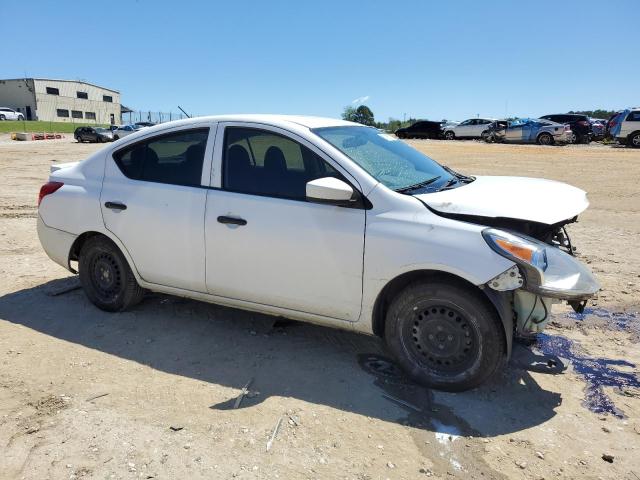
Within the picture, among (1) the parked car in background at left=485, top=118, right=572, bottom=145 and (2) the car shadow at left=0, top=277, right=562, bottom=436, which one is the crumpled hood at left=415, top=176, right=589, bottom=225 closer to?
(2) the car shadow at left=0, top=277, right=562, bottom=436

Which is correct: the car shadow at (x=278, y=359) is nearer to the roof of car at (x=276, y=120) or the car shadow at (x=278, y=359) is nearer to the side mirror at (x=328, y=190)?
the side mirror at (x=328, y=190)

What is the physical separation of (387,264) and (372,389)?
33.5 inches

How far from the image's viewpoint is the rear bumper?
4805 millimetres

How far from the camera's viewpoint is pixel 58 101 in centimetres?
8669

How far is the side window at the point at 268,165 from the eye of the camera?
3762mm

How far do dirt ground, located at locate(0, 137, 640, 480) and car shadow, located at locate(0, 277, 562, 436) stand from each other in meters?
0.01

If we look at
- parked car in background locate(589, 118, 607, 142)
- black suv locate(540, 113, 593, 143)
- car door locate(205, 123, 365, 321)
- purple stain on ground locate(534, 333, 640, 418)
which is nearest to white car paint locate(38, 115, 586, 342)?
car door locate(205, 123, 365, 321)

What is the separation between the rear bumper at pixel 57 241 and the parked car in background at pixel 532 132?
28778mm

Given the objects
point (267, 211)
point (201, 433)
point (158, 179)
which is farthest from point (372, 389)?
point (158, 179)

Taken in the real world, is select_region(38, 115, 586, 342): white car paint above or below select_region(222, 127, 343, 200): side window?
below

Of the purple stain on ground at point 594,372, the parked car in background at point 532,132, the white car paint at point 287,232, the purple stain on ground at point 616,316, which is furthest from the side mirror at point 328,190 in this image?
the parked car in background at point 532,132

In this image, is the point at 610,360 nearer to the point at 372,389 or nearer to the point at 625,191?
the point at 372,389

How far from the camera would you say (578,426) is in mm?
3100

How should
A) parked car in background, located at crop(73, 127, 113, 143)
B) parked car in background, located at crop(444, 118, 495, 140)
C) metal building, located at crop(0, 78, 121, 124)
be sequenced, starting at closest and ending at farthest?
1. parked car in background, located at crop(444, 118, 495, 140)
2. parked car in background, located at crop(73, 127, 113, 143)
3. metal building, located at crop(0, 78, 121, 124)
